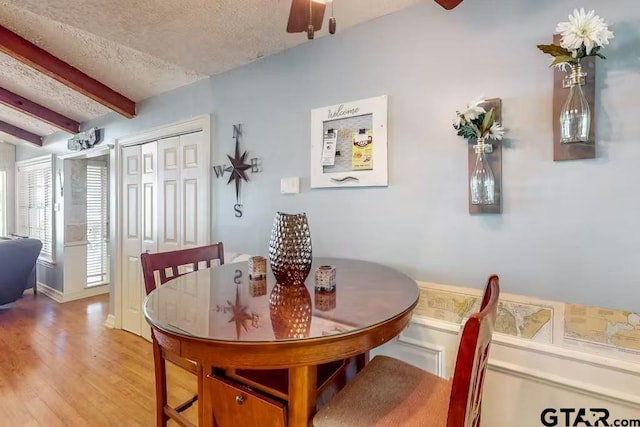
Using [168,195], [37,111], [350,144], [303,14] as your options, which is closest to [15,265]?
[37,111]

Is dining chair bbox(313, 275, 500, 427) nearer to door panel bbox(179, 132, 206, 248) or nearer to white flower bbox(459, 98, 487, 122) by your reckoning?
white flower bbox(459, 98, 487, 122)

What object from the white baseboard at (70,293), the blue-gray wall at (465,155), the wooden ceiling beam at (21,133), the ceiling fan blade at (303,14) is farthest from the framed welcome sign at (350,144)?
the wooden ceiling beam at (21,133)

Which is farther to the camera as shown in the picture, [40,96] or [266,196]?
[40,96]

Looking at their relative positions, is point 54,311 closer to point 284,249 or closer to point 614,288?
point 284,249

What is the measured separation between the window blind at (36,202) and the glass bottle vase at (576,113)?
558 cm

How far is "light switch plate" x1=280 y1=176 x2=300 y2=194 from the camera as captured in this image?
204cm

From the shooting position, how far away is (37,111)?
3.62 metres

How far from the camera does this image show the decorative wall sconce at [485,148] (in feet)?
4.46

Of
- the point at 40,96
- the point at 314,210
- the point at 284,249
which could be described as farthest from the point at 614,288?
the point at 40,96

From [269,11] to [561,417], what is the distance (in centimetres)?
222

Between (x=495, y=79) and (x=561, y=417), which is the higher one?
(x=495, y=79)

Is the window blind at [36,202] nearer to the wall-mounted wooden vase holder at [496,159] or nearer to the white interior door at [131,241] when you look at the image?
the white interior door at [131,241]

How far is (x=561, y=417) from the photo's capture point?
4.26 feet

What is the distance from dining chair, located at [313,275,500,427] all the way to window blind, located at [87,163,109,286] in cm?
480
